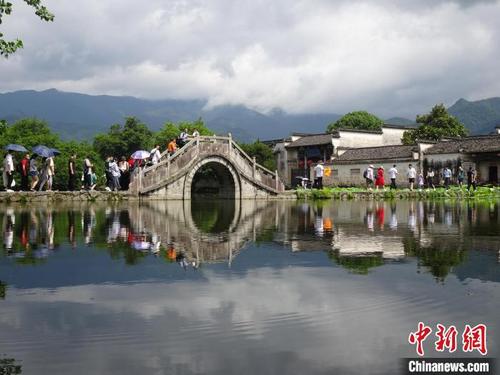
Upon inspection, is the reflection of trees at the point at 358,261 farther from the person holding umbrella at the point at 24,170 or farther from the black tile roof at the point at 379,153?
the black tile roof at the point at 379,153

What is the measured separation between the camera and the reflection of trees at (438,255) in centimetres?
679

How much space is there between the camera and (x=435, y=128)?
60.2m

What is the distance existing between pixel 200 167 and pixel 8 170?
36.6ft

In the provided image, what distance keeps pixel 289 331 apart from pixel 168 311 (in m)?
1.10

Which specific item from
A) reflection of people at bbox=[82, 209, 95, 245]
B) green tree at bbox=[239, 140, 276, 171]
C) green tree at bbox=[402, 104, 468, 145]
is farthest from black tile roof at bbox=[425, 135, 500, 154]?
reflection of people at bbox=[82, 209, 95, 245]

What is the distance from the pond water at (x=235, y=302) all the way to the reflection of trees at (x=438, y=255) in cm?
2

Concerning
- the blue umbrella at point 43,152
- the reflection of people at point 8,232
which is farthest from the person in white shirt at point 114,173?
the reflection of people at point 8,232

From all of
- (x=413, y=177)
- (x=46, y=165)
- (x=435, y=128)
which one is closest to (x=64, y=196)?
(x=46, y=165)

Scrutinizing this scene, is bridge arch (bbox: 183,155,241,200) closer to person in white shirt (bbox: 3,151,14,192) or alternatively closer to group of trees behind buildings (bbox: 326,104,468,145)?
person in white shirt (bbox: 3,151,14,192)

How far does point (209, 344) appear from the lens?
3881 millimetres

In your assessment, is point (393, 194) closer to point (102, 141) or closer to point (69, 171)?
point (69, 171)

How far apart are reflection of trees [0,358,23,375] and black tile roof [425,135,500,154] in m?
43.9

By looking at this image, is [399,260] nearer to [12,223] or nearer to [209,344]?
[209,344]

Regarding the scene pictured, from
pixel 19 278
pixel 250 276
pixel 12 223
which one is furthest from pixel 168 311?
pixel 12 223
